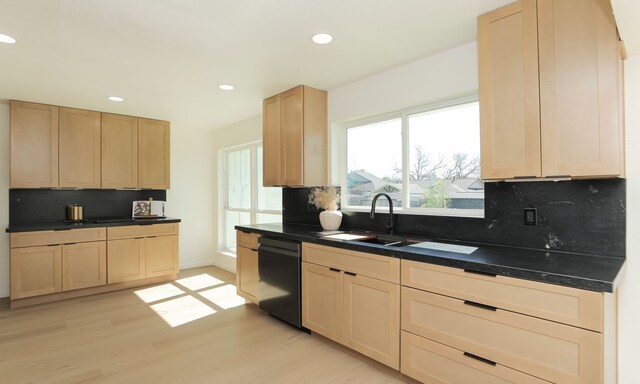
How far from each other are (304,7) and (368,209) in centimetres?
194

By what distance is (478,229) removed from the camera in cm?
240

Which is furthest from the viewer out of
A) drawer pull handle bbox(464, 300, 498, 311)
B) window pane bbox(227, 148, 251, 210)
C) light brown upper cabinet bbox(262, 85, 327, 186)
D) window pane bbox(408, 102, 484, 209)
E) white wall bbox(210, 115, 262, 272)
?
window pane bbox(227, 148, 251, 210)

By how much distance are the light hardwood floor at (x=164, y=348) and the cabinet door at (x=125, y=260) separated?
0.47m

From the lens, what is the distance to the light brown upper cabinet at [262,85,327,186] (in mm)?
3434

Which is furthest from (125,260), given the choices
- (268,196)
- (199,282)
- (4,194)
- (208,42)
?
(208,42)

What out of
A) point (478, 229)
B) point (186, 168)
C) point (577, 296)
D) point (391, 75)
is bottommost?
point (577, 296)

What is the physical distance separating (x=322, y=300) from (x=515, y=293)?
1.48 m

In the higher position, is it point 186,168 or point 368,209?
point 186,168

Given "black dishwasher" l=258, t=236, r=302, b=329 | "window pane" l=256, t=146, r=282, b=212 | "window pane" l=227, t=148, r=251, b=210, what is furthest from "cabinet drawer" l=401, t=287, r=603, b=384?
"window pane" l=227, t=148, r=251, b=210

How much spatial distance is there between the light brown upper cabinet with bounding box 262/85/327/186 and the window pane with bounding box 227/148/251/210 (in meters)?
1.50

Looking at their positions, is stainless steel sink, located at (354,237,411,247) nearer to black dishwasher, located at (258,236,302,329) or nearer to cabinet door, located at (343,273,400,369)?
cabinet door, located at (343,273,400,369)

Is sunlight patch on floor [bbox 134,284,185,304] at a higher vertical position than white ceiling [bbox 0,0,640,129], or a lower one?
lower

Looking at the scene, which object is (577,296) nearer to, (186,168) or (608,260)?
(608,260)

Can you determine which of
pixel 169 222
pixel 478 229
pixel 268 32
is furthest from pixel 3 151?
pixel 478 229
